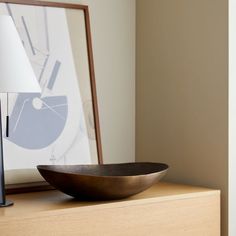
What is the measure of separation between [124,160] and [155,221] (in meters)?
0.56

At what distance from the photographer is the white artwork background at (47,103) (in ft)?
5.96

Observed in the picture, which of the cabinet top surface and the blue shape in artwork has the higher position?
the blue shape in artwork

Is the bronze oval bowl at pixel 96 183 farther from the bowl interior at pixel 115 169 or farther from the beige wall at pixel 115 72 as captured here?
the beige wall at pixel 115 72

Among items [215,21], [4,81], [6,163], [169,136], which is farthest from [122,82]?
[4,81]

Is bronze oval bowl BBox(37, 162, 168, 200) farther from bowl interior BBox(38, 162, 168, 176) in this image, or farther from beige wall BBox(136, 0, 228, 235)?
beige wall BBox(136, 0, 228, 235)

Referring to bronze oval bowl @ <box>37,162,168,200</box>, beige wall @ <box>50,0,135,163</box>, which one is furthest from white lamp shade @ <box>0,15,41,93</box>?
beige wall @ <box>50,0,135,163</box>

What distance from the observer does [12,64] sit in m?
1.45

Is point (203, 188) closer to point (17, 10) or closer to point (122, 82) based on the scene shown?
point (122, 82)

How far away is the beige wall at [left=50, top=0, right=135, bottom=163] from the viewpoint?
83.6 inches

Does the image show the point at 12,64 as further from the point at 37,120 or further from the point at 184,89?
the point at 184,89

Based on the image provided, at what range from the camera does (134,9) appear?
2.24 m

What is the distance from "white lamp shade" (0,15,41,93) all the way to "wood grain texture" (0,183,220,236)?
0.34m

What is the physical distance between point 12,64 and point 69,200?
46cm

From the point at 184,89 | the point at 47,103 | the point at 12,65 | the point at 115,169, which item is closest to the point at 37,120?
the point at 47,103
